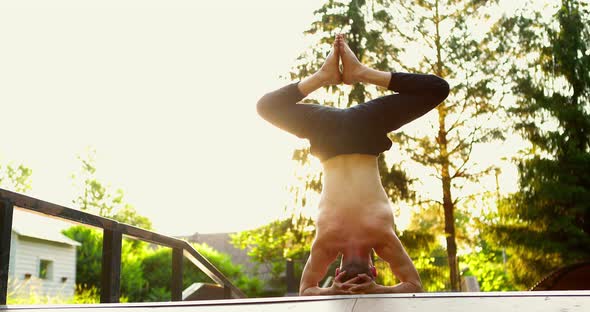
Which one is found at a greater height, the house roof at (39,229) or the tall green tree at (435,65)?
the tall green tree at (435,65)

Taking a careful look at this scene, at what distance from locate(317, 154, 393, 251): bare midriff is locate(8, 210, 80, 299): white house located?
2221cm

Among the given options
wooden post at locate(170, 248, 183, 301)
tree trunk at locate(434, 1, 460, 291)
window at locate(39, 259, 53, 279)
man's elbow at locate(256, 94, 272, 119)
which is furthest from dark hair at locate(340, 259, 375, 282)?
window at locate(39, 259, 53, 279)

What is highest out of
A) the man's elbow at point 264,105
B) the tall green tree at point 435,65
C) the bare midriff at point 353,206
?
the tall green tree at point 435,65

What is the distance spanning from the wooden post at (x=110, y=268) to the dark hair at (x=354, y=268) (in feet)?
4.68

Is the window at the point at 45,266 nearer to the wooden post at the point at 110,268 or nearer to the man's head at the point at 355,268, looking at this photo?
the wooden post at the point at 110,268

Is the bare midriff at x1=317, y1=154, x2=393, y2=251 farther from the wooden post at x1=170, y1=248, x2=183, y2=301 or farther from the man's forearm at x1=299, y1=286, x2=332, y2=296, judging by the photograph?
the wooden post at x1=170, y1=248, x2=183, y2=301

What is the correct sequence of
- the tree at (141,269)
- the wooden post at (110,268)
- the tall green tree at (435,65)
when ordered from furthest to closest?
the tree at (141,269)
the tall green tree at (435,65)
the wooden post at (110,268)

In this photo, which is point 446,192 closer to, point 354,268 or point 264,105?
point 264,105

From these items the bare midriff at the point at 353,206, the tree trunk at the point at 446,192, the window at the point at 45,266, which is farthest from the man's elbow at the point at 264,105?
the window at the point at 45,266

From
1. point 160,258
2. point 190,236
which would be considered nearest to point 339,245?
point 160,258

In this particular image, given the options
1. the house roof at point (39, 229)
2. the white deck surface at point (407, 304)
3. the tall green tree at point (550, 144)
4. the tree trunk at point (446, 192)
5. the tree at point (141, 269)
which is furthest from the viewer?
the house roof at point (39, 229)

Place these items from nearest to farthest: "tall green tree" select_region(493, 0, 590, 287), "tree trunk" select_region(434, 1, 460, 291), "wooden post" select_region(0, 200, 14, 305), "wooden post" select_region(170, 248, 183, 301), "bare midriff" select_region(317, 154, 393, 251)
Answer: "wooden post" select_region(0, 200, 14, 305) < "bare midriff" select_region(317, 154, 393, 251) < "wooden post" select_region(170, 248, 183, 301) < "tall green tree" select_region(493, 0, 590, 287) < "tree trunk" select_region(434, 1, 460, 291)

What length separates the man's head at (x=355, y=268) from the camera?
2.44 m

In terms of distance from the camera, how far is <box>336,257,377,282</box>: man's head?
2.44 m
